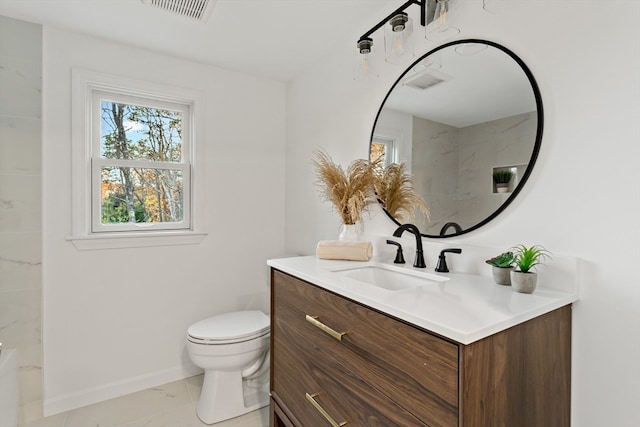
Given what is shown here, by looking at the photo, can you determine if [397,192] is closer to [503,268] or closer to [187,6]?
[503,268]

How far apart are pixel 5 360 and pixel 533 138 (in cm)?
244

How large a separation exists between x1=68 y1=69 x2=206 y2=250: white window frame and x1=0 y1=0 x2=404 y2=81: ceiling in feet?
0.89

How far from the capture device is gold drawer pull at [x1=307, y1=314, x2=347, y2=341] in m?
1.03

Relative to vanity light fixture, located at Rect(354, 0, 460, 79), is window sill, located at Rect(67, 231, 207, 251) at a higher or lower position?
lower

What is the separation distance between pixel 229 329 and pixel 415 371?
1.35 metres

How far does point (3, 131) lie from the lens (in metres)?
1.72

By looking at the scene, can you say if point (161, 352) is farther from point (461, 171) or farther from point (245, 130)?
point (461, 171)

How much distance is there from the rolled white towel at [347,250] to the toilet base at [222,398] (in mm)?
989

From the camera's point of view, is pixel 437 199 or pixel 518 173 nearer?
pixel 518 173

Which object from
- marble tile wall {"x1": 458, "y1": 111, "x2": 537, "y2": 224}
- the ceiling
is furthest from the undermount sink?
the ceiling

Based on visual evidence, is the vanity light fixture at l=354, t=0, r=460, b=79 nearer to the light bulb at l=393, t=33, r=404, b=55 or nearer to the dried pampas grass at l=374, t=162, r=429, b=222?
the light bulb at l=393, t=33, r=404, b=55

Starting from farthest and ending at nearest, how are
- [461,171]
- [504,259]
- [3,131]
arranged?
[3,131] < [461,171] < [504,259]

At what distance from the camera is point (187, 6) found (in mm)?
1637

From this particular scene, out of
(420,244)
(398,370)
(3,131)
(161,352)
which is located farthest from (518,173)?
(3,131)
